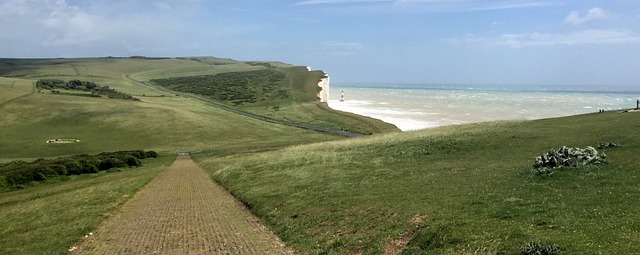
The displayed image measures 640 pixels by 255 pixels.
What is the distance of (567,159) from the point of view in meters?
24.0

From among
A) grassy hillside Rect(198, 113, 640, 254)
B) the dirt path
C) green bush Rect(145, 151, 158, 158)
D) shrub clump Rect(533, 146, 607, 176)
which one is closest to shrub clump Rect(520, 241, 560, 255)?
grassy hillside Rect(198, 113, 640, 254)

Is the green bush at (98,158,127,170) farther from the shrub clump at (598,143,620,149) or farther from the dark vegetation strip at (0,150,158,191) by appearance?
the shrub clump at (598,143,620,149)

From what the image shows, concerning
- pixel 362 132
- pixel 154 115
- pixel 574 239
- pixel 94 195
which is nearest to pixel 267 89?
pixel 154 115

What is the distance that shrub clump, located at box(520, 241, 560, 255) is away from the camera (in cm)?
1313

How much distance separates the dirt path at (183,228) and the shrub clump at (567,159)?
1441cm

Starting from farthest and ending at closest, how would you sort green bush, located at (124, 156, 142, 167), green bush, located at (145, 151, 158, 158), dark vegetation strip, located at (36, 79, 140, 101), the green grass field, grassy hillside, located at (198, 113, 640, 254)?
dark vegetation strip, located at (36, 79, 140, 101) < green bush, located at (145, 151, 158, 158) < green bush, located at (124, 156, 142, 167) < the green grass field < grassy hillside, located at (198, 113, 640, 254)

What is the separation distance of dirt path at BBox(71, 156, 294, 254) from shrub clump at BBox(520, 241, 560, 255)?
975 centimetres

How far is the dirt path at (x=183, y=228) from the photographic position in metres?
21.1

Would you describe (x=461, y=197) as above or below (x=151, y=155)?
above

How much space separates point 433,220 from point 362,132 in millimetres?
77404

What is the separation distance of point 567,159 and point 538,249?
12682 mm

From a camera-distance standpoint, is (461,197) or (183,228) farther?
(183,228)

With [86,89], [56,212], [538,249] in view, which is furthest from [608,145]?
[86,89]

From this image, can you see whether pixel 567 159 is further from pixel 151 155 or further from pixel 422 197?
pixel 151 155
